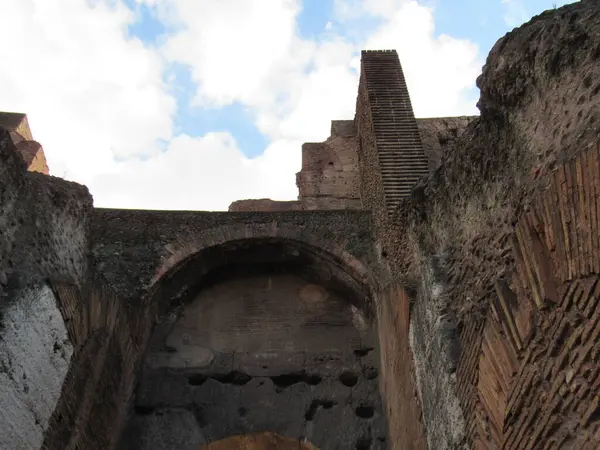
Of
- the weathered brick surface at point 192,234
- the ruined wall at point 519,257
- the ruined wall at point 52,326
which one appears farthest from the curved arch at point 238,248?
the ruined wall at point 519,257

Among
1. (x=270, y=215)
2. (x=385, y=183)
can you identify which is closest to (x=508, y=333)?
(x=385, y=183)

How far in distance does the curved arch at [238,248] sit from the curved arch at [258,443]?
5.03ft

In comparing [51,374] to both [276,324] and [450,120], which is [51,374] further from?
[450,120]

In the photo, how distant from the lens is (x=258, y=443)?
560 cm

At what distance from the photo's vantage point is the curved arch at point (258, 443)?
5.49m

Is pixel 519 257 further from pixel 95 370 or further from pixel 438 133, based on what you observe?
pixel 438 133

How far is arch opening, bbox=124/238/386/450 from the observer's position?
5520 mm

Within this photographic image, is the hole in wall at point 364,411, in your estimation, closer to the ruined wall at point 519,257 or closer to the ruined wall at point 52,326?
the ruined wall at point 519,257

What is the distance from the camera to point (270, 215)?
21.0 ft

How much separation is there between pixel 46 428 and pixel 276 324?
2843 millimetres

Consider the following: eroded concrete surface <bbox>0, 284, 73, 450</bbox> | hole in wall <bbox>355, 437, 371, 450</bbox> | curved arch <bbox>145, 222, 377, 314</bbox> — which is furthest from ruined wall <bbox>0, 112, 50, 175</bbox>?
hole in wall <bbox>355, 437, 371, 450</bbox>

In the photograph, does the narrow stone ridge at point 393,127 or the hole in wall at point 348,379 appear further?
the narrow stone ridge at point 393,127

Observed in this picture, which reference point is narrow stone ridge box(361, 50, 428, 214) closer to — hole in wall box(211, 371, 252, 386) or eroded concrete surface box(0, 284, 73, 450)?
hole in wall box(211, 371, 252, 386)

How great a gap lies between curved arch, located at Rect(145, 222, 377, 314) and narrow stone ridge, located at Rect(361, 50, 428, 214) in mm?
814
